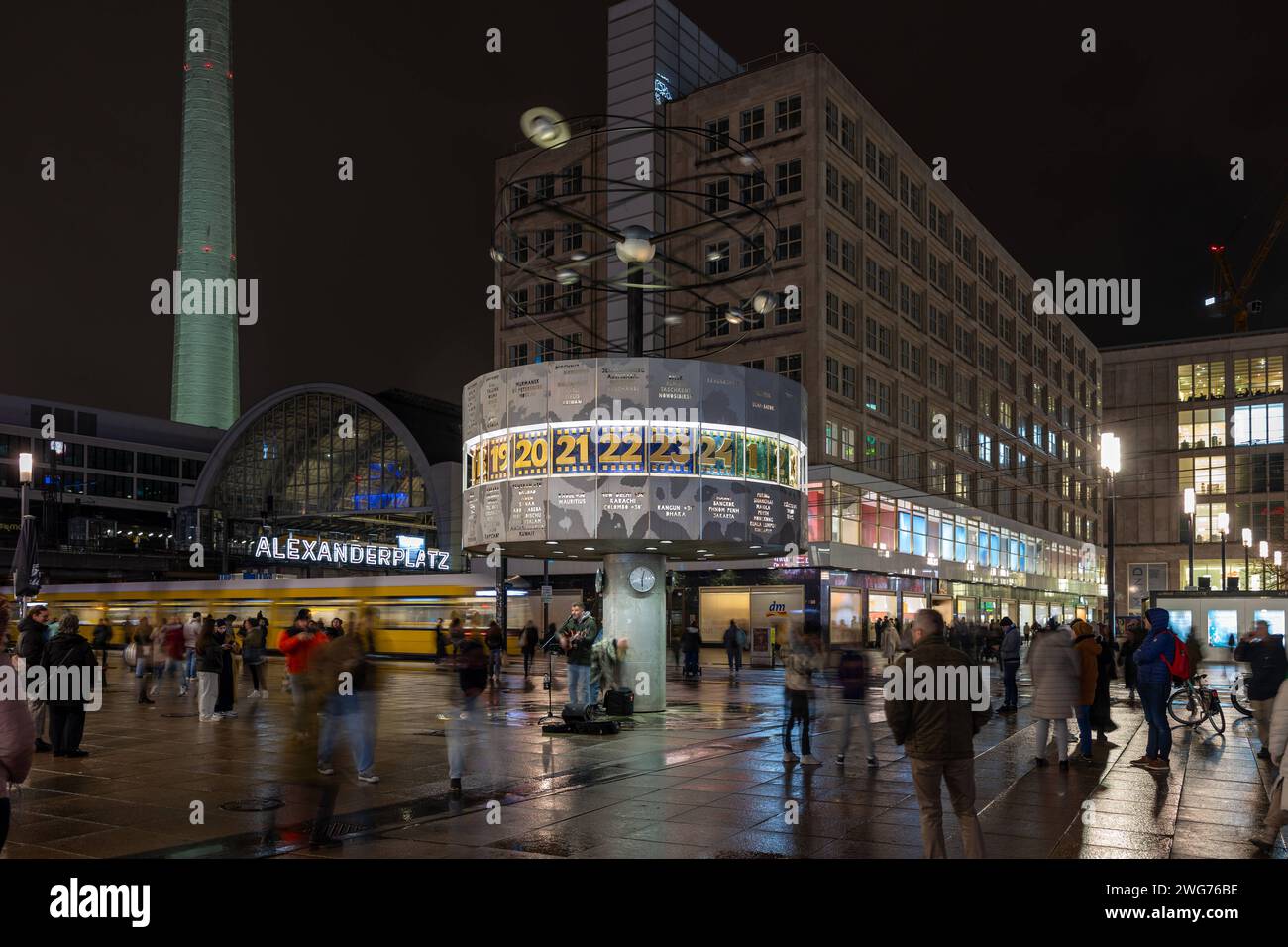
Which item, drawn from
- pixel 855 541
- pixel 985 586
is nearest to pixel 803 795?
pixel 855 541

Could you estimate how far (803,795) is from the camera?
13.1 metres

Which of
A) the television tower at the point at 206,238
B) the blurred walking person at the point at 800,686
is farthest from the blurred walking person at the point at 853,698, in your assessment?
the television tower at the point at 206,238

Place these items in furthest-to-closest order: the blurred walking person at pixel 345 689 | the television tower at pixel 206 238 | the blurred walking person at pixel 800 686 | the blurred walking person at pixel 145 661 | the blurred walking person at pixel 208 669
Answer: the television tower at pixel 206 238
the blurred walking person at pixel 145 661
the blurred walking person at pixel 208 669
the blurred walking person at pixel 800 686
the blurred walking person at pixel 345 689

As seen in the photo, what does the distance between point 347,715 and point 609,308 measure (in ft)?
174

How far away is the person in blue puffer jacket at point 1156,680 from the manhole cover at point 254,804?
1105 centimetres

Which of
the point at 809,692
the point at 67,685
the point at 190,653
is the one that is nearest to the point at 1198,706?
the point at 809,692

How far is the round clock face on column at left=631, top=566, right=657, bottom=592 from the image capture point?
2344 centimetres

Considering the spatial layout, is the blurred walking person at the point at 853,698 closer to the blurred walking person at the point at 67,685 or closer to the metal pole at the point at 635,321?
the metal pole at the point at 635,321

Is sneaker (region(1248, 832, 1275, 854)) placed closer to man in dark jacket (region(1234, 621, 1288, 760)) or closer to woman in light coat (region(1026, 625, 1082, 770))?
man in dark jacket (region(1234, 621, 1288, 760))

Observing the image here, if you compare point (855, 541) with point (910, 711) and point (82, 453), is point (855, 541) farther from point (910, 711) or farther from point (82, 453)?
point (82, 453)

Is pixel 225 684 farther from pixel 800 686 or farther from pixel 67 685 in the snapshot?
pixel 800 686

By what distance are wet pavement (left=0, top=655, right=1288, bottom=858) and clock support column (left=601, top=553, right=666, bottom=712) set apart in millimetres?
2687

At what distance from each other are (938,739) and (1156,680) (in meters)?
8.70

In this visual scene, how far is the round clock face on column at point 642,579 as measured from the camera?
2344cm
